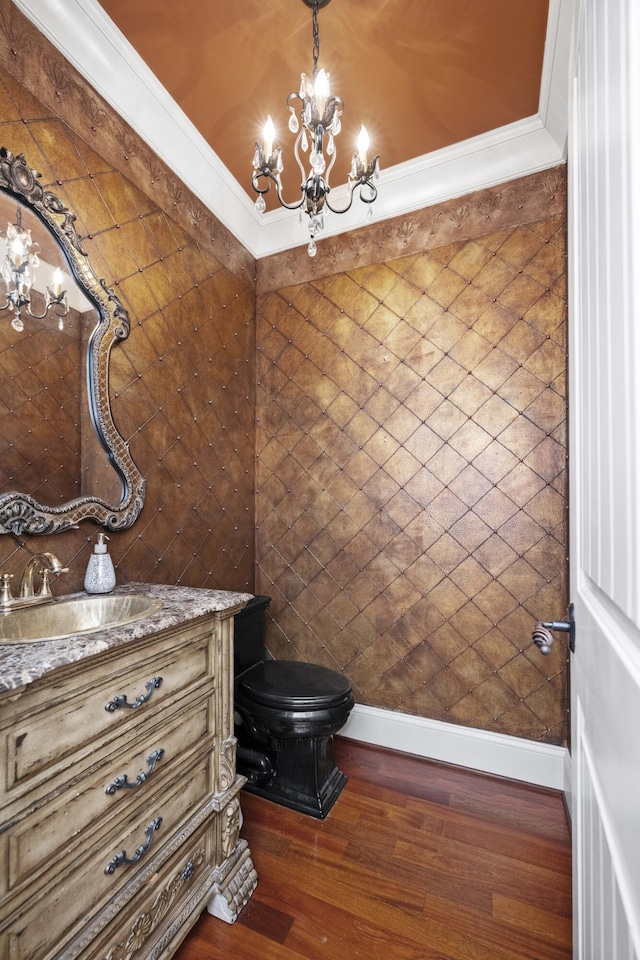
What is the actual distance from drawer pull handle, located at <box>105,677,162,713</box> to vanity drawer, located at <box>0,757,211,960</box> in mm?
246

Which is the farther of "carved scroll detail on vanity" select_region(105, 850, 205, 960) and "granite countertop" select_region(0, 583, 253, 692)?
"carved scroll detail on vanity" select_region(105, 850, 205, 960)

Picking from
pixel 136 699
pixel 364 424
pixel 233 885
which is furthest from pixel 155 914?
pixel 364 424

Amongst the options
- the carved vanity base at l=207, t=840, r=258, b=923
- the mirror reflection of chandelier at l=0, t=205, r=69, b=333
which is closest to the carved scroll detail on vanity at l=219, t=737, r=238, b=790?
the carved vanity base at l=207, t=840, r=258, b=923

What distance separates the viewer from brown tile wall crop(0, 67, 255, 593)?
4.86 ft

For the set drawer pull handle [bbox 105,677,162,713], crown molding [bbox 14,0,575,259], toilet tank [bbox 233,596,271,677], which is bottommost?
toilet tank [bbox 233,596,271,677]

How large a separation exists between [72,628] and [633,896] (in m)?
1.39

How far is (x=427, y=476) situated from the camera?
220cm

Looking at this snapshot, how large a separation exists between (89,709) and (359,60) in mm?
2370

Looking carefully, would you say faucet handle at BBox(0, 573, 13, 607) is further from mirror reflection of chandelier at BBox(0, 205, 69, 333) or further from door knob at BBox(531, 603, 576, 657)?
door knob at BBox(531, 603, 576, 657)

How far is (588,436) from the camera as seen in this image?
2.56ft

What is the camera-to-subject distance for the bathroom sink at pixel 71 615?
3.95 feet

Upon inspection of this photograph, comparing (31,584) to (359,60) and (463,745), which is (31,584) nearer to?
(463,745)

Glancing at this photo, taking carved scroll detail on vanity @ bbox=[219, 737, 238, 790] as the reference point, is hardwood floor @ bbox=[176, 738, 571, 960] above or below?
below

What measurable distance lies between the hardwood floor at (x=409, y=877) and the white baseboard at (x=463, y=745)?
6 cm
